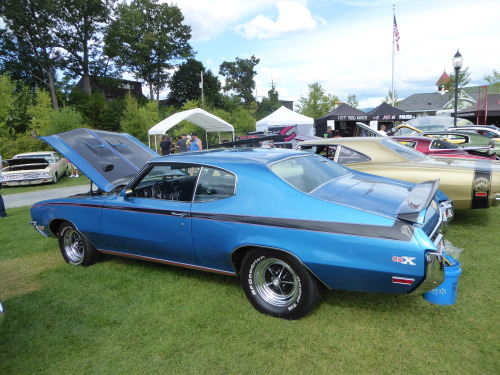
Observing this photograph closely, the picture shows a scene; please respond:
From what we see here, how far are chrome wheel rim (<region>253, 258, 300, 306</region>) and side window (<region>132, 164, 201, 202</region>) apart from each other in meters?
1.12

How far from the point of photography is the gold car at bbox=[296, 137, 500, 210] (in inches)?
185

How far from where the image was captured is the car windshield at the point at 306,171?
122 inches

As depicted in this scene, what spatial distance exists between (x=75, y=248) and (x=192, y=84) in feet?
180

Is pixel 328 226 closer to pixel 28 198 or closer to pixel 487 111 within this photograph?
pixel 28 198

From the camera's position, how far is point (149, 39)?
166ft

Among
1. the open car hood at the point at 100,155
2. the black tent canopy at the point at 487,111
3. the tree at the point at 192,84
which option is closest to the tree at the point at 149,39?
the tree at the point at 192,84

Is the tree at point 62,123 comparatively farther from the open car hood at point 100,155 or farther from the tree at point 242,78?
the tree at point 242,78

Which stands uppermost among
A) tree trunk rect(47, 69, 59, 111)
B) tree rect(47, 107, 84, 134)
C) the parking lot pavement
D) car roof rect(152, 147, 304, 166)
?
tree trunk rect(47, 69, 59, 111)

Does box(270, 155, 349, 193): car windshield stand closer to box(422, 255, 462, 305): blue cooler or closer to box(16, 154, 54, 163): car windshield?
box(422, 255, 462, 305): blue cooler

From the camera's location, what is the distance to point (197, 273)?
162 inches

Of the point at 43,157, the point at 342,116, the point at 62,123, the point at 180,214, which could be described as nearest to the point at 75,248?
the point at 180,214

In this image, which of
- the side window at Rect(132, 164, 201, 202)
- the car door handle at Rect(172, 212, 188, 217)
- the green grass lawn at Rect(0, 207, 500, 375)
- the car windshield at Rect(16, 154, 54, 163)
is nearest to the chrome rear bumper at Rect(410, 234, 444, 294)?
the green grass lawn at Rect(0, 207, 500, 375)

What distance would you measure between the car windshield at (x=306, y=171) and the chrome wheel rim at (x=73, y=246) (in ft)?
9.81

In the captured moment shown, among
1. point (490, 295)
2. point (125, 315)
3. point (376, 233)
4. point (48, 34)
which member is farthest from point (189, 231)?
point (48, 34)
